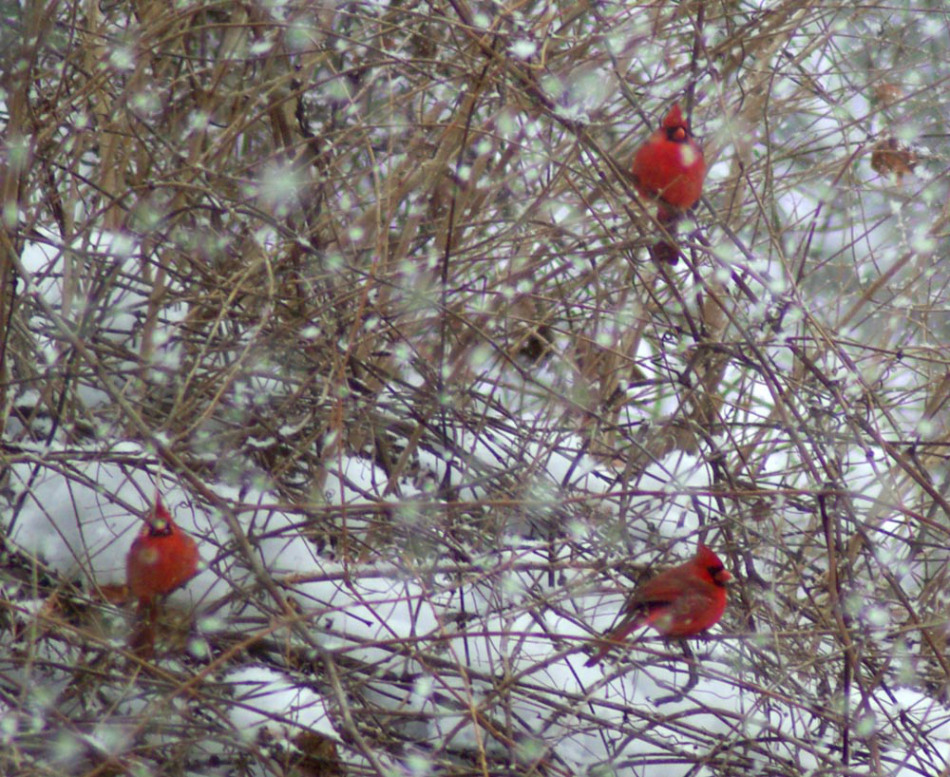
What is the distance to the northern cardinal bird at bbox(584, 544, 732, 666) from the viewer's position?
2289 mm

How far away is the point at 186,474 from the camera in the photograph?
6.24 ft

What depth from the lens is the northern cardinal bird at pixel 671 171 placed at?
7.84 ft

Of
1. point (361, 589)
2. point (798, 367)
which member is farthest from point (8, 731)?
point (798, 367)

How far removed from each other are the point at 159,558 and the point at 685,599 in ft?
3.24

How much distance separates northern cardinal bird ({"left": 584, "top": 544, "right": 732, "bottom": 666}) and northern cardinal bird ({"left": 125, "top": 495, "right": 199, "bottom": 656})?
79 centimetres

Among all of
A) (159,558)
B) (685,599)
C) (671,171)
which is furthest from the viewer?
(671,171)

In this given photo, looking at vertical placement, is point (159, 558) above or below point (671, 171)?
below

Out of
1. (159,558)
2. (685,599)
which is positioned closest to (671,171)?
(685,599)

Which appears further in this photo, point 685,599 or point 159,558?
Result: point 685,599

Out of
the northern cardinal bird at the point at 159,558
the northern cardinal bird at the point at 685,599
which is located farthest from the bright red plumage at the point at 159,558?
the northern cardinal bird at the point at 685,599

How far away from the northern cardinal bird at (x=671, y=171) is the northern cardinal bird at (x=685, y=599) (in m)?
0.63

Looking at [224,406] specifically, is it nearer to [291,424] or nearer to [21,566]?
[291,424]

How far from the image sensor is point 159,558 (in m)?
2.14

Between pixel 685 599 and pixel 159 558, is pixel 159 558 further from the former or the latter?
pixel 685 599
